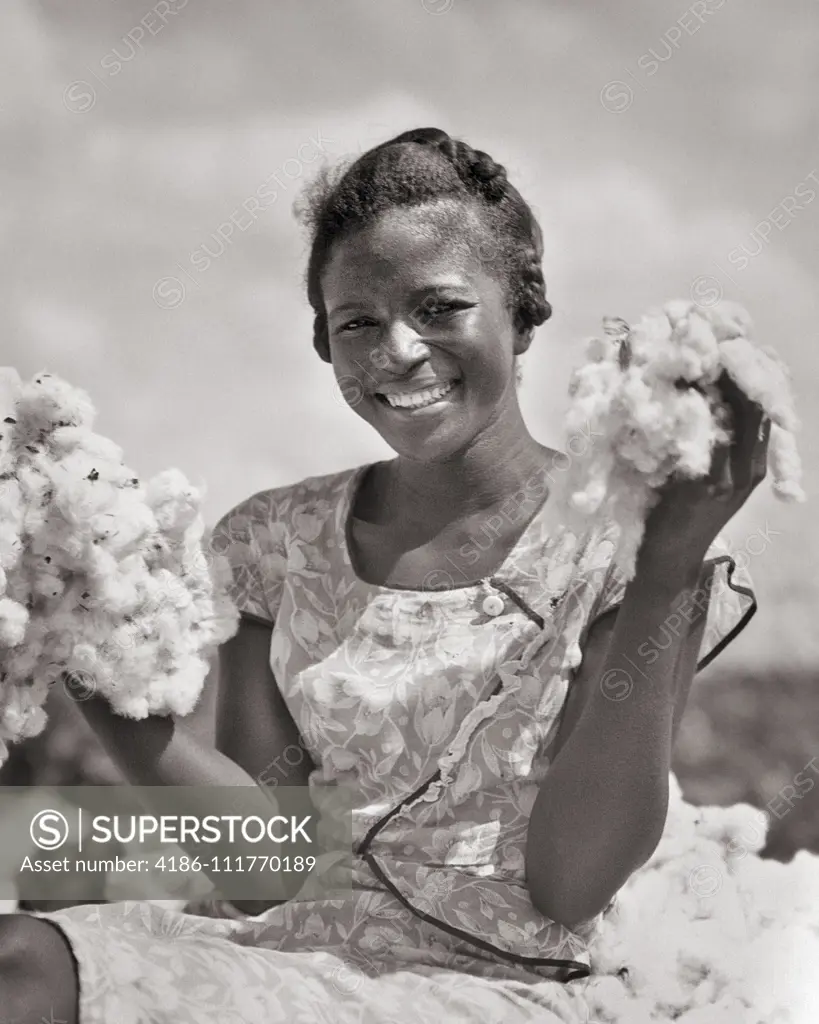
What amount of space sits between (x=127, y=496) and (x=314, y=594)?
0.30 m

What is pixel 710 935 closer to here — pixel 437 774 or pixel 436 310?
pixel 437 774

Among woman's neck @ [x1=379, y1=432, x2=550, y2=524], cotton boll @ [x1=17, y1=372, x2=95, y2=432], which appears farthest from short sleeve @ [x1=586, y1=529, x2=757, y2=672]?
cotton boll @ [x1=17, y1=372, x2=95, y2=432]

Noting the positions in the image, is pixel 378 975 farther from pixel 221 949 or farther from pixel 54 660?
pixel 54 660

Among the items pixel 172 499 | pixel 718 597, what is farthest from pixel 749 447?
pixel 172 499

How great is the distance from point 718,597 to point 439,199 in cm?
46

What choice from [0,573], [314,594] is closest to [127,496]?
[0,573]

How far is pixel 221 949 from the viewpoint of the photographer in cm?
88

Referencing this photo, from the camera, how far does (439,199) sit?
→ 111 cm

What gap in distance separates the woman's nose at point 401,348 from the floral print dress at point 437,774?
0.19 m

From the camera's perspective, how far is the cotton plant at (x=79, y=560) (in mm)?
912

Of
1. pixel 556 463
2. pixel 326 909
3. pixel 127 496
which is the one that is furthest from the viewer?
pixel 556 463

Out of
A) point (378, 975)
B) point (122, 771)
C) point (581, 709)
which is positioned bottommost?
point (378, 975)

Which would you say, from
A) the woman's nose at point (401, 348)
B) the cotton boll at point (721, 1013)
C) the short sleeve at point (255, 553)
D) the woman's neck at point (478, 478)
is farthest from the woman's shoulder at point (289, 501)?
the cotton boll at point (721, 1013)

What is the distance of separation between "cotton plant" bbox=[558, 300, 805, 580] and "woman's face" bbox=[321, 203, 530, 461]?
26 cm
